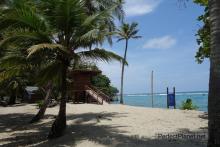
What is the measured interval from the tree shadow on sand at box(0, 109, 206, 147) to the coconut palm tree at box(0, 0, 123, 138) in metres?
0.82

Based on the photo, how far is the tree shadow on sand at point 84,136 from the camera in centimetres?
1119

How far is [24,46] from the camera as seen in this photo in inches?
539

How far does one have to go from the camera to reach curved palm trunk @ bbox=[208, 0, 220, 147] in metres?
7.38

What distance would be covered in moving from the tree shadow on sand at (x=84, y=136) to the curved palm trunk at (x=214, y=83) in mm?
3071

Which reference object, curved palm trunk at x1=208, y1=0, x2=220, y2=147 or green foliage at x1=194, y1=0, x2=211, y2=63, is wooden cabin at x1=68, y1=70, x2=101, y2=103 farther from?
curved palm trunk at x1=208, y1=0, x2=220, y2=147

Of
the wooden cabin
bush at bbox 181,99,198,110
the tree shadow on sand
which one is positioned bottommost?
the tree shadow on sand

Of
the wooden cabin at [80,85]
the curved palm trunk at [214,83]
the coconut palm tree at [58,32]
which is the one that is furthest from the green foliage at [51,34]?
the wooden cabin at [80,85]

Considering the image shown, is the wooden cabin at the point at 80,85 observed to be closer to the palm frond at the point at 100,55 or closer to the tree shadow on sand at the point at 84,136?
the tree shadow on sand at the point at 84,136

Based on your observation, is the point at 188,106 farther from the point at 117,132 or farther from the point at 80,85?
the point at 80,85

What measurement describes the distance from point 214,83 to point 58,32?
800cm

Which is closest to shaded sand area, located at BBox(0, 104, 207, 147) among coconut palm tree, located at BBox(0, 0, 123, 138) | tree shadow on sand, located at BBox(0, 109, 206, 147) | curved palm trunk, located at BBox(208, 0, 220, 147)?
tree shadow on sand, located at BBox(0, 109, 206, 147)

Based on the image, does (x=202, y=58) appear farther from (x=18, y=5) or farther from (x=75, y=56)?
(x=18, y=5)

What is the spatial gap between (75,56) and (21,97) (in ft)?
104

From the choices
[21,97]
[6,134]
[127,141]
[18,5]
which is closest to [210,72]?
[127,141]
